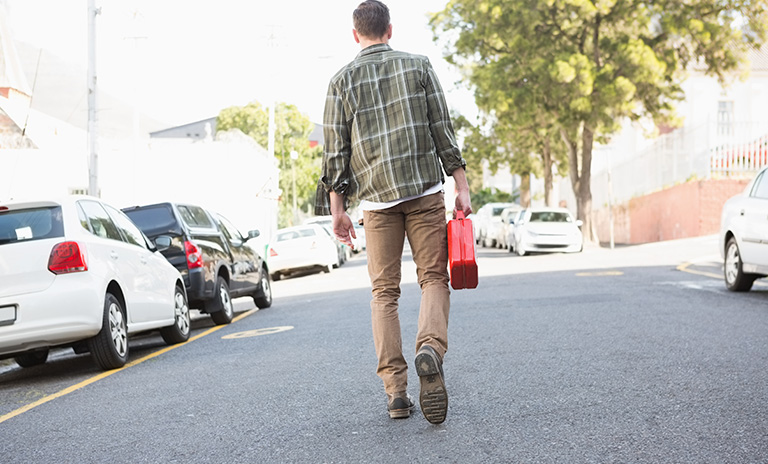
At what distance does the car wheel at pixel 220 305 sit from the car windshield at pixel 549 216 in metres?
17.7

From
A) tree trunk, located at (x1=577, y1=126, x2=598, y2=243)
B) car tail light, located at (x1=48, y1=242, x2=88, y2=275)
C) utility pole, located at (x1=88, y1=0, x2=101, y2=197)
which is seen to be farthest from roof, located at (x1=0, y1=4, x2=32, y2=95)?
tree trunk, located at (x1=577, y1=126, x2=598, y2=243)

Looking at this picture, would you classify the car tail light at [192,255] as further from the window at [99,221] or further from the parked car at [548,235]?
the parked car at [548,235]

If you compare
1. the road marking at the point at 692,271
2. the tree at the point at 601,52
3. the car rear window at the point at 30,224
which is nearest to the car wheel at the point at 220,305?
the car rear window at the point at 30,224

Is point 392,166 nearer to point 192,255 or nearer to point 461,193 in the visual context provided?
point 461,193

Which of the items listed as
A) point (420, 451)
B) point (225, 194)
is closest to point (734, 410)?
point (420, 451)

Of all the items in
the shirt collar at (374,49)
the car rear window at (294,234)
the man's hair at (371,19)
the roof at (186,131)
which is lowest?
the car rear window at (294,234)

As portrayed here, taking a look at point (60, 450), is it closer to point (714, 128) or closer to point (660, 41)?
point (714, 128)

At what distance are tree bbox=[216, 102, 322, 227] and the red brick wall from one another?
29.0 metres

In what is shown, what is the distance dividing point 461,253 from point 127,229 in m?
5.54

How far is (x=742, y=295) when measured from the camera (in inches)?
473

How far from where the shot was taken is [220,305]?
12.3 metres

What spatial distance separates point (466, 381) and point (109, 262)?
148 inches

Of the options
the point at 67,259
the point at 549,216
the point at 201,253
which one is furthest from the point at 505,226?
the point at 67,259

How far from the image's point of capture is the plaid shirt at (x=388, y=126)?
5164mm
